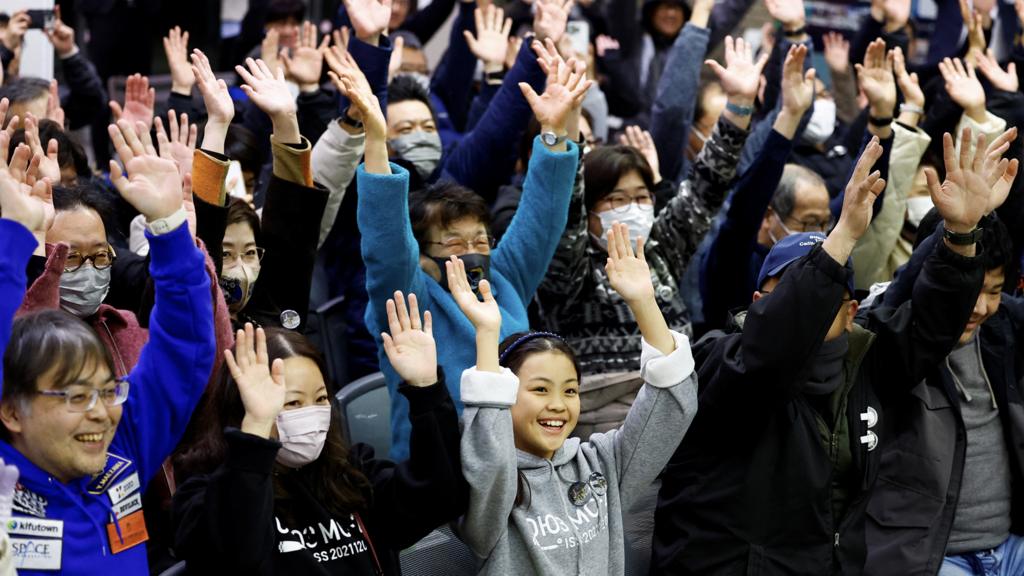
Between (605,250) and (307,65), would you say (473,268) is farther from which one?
(307,65)

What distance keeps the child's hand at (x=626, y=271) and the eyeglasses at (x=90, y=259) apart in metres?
1.33

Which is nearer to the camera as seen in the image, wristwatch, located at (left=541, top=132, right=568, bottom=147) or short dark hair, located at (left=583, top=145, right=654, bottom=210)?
wristwatch, located at (left=541, top=132, right=568, bottom=147)

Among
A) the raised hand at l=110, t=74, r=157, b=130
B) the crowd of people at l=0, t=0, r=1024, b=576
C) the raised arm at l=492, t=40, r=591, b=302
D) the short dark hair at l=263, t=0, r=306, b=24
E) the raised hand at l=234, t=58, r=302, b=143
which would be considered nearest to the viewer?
the crowd of people at l=0, t=0, r=1024, b=576

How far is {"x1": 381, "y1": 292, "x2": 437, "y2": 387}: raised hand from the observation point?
10.5 feet

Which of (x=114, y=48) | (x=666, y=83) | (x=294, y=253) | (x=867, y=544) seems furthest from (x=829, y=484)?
(x=114, y=48)

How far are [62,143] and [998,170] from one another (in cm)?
308

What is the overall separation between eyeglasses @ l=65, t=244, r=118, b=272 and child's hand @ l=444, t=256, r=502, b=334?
916 millimetres

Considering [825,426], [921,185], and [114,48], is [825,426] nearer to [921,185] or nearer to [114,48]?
[921,185]

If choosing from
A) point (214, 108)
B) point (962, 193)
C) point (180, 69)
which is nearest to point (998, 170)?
point (962, 193)

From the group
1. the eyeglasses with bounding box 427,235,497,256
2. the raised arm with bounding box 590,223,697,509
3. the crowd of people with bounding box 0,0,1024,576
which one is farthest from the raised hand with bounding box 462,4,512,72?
the raised arm with bounding box 590,223,697,509

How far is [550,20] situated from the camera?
5.68 meters

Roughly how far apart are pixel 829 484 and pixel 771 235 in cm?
203

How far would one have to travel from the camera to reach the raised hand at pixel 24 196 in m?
2.89

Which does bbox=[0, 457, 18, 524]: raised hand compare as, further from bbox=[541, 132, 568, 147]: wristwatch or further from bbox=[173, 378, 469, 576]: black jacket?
bbox=[541, 132, 568, 147]: wristwatch
